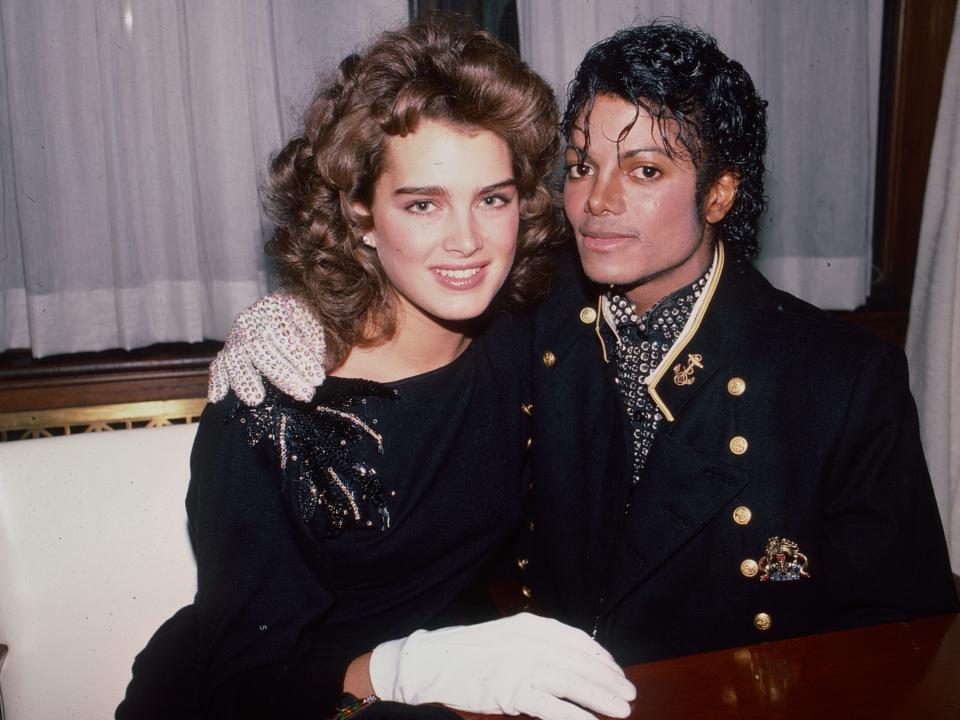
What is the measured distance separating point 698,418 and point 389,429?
0.69m

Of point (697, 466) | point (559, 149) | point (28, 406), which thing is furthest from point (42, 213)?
point (697, 466)

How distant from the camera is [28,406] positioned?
2355 millimetres

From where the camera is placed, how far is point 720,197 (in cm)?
181

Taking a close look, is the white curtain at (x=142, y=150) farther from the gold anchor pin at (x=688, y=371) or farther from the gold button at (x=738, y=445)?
the gold button at (x=738, y=445)

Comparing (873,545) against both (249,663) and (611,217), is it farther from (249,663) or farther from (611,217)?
(249,663)

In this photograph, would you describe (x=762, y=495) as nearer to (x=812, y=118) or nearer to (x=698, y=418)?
(x=698, y=418)

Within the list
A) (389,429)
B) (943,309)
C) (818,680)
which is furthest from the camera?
(943,309)

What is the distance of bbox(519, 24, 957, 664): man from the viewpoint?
153 cm

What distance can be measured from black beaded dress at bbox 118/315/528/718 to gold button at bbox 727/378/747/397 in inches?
21.1

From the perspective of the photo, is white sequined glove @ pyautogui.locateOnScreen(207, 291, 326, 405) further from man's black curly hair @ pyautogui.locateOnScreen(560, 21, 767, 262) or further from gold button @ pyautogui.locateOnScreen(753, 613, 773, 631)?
gold button @ pyautogui.locateOnScreen(753, 613, 773, 631)

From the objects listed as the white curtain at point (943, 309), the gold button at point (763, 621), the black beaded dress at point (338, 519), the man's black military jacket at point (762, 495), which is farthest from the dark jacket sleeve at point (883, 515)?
the white curtain at point (943, 309)

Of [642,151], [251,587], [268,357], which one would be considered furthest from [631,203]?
[251,587]

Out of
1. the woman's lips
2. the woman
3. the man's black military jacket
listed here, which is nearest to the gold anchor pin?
the man's black military jacket

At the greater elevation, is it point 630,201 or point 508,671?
point 630,201
